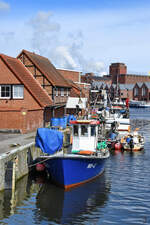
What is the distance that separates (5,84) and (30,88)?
9.66 feet

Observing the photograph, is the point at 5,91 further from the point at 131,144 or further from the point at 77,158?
the point at 77,158

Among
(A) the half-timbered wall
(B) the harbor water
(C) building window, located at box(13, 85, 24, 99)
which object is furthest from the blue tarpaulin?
(A) the half-timbered wall

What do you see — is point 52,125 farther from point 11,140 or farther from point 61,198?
point 61,198

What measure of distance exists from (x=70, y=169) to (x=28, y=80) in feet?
70.3

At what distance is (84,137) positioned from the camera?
2681 centimetres

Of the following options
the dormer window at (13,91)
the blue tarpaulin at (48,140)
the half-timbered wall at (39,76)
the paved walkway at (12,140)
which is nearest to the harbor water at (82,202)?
the blue tarpaulin at (48,140)

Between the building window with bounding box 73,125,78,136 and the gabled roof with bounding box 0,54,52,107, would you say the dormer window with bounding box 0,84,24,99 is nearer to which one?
the gabled roof with bounding box 0,54,52,107

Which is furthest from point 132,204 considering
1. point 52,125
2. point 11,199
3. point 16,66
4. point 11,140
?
point 16,66

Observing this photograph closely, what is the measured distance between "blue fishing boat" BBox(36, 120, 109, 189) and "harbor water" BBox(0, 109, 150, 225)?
0.67 meters

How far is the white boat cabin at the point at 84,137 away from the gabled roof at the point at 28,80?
44.9 ft

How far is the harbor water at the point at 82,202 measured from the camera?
18.3m

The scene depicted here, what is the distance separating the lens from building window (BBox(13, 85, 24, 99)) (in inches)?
1559

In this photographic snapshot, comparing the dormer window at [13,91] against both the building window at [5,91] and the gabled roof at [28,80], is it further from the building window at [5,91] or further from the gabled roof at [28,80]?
the gabled roof at [28,80]

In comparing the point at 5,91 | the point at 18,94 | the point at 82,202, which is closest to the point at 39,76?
the point at 18,94
